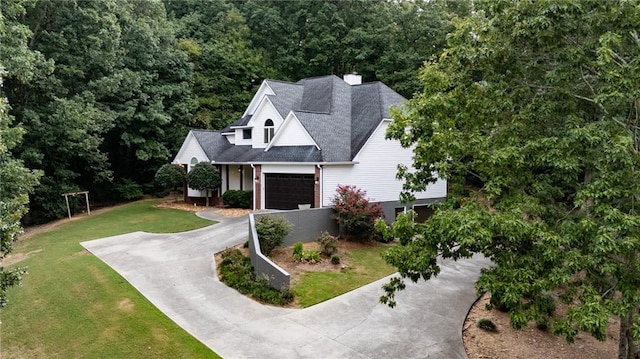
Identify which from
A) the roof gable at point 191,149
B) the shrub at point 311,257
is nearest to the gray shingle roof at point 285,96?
the roof gable at point 191,149

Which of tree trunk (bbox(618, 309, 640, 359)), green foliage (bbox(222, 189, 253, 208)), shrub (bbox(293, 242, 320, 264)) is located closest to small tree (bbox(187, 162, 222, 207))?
green foliage (bbox(222, 189, 253, 208))

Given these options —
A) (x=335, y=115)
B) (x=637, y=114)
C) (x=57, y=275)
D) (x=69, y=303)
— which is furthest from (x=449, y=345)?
(x=335, y=115)

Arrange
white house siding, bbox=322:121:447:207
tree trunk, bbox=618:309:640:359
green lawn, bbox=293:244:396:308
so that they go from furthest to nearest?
1. white house siding, bbox=322:121:447:207
2. green lawn, bbox=293:244:396:308
3. tree trunk, bbox=618:309:640:359

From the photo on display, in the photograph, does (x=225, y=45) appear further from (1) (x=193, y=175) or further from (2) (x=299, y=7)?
(1) (x=193, y=175)

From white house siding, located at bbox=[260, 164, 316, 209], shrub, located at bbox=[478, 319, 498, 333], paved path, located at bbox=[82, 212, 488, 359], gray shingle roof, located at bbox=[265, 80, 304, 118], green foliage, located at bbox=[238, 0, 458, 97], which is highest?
green foliage, located at bbox=[238, 0, 458, 97]

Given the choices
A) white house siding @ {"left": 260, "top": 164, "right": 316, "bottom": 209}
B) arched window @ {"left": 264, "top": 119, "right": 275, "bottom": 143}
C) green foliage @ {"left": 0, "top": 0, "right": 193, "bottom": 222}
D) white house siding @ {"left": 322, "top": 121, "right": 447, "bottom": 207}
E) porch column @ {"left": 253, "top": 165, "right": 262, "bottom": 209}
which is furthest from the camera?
arched window @ {"left": 264, "top": 119, "right": 275, "bottom": 143}

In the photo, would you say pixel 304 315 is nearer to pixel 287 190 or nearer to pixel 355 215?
pixel 355 215

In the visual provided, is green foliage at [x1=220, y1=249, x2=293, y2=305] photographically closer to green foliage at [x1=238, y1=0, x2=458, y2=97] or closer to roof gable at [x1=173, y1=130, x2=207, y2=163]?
roof gable at [x1=173, y1=130, x2=207, y2=163]
